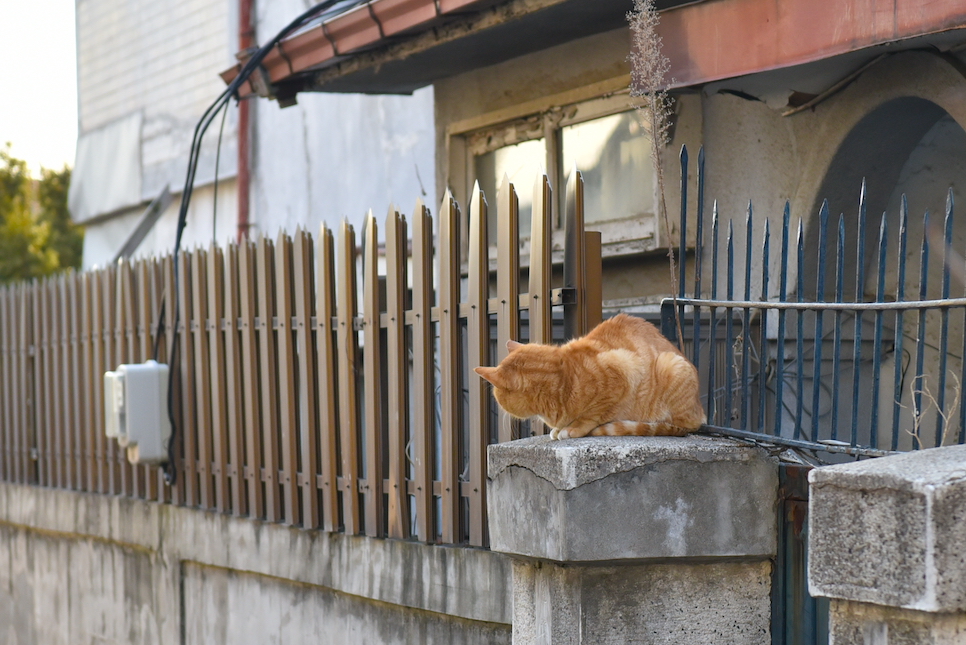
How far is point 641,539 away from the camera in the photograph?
3135 millimetres

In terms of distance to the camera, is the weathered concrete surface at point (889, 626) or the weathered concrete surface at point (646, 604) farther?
the weathered concrete surface at point (646, 604)

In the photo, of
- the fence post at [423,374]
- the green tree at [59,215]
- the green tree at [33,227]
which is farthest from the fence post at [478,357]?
the green tree at [59,215]

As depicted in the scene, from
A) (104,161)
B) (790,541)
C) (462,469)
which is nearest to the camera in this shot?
(790,541)

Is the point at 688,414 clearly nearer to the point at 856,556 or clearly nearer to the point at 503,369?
the point at 503,369

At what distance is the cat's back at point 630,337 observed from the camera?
350 centimetres

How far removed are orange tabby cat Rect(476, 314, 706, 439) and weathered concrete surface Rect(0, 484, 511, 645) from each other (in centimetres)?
87

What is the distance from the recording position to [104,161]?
44.3ft

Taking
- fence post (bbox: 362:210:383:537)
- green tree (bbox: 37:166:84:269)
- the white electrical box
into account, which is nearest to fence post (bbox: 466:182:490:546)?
fence post (bbox: 362:210:383:537)

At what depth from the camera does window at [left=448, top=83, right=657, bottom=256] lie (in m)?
6.20

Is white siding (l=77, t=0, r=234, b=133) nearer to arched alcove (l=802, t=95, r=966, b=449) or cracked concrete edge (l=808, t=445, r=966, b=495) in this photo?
arched alcove (l=802, t=95, r=966, b=449)

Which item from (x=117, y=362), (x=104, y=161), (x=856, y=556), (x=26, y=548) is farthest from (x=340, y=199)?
(x=856, y=556)

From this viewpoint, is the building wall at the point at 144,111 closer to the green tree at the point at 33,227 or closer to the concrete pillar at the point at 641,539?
the green tree at the point at 33,227

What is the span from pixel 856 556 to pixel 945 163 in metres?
3.60

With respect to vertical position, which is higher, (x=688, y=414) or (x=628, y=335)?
(x=628, y=335)
